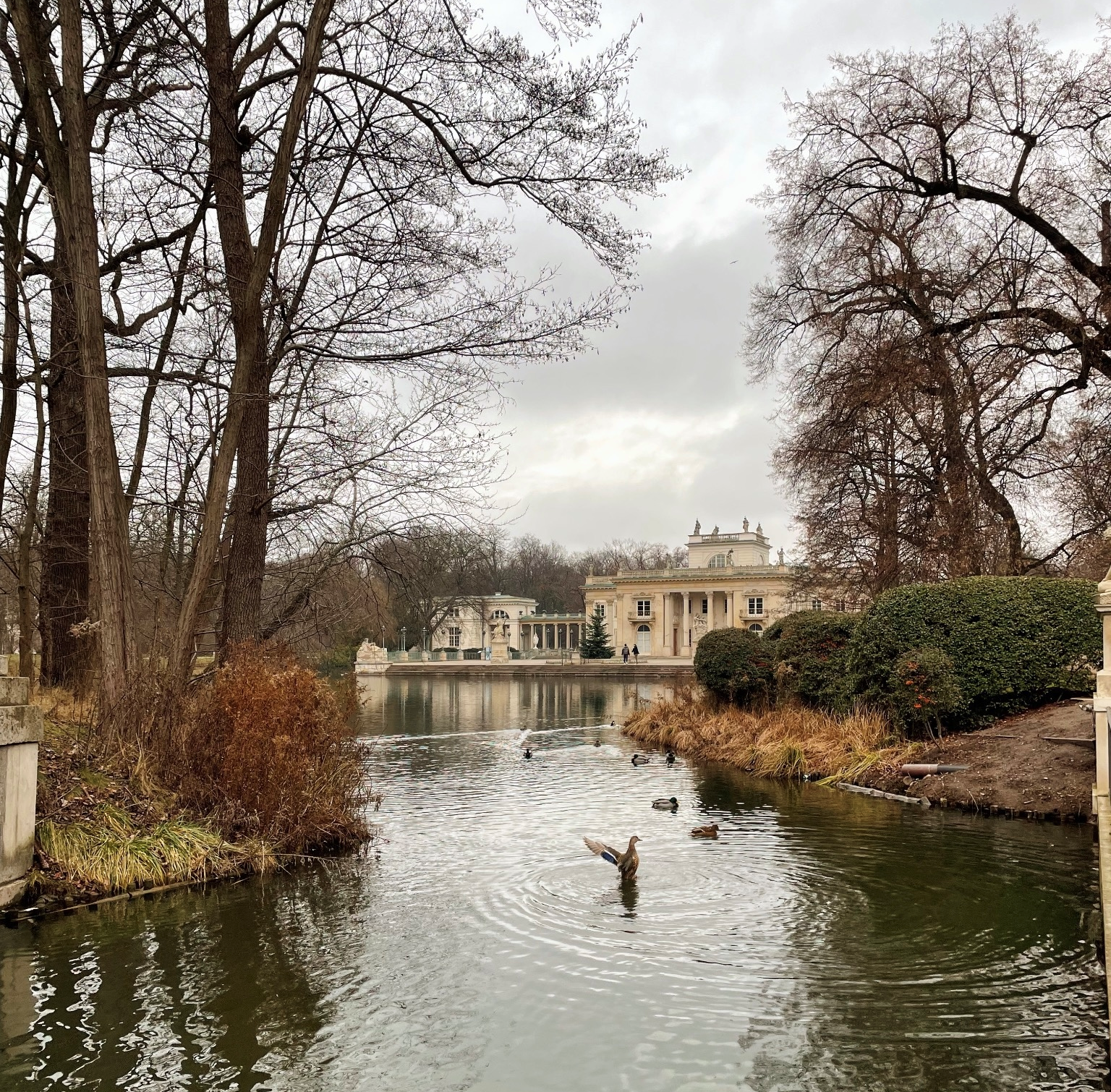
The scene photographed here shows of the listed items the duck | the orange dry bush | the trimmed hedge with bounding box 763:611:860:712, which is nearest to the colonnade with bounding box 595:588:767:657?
the trimmed hedge with bounding box 763:611:860:712

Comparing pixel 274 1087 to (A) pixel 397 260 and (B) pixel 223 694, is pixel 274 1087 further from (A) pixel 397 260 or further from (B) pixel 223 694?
(A) pixel 397 260

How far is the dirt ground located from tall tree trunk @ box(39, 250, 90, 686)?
10.7m

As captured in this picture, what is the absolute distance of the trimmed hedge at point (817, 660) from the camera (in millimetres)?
17016

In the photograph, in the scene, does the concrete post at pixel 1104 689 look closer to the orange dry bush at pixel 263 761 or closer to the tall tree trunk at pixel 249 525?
the orange dry bush at pixel 263 761

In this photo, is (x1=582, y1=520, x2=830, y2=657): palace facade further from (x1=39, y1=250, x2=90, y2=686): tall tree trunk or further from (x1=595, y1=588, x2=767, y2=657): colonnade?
(x1=39, y1=250, x2=90, y2=686): tall tree trunk

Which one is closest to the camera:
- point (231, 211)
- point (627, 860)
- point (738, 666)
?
point (627, 860)

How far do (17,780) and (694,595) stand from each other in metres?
78.1

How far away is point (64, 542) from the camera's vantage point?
1320 centimetres

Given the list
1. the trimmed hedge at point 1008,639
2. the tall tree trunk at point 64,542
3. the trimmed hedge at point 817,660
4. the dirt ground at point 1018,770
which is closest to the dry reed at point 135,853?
the tall tree trunk at point 64,542

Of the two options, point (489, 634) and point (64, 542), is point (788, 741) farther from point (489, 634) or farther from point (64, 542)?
point (489, 634)

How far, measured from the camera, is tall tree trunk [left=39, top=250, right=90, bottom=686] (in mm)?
13391

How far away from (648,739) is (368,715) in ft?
34.2

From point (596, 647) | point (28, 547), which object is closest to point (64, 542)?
point (28, 547)

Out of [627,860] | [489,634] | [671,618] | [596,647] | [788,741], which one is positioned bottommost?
[627,860]
